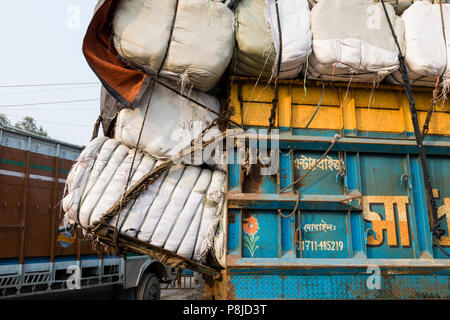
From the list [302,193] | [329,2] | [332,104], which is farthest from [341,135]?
[329,2]

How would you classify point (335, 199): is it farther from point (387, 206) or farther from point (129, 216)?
point (129, 216)

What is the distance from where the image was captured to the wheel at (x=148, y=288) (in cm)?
646

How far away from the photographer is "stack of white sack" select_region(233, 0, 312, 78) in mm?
3186

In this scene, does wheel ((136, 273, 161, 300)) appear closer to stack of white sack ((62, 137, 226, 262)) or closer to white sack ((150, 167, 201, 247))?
stack of white sack ((62, 137, 226, 262))

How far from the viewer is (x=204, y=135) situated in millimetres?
3432

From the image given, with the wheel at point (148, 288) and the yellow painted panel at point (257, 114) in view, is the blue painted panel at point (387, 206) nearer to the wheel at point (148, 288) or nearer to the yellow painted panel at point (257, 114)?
the yellow painted panel at point (257, 114)

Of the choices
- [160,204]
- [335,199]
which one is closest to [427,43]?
[335,199]

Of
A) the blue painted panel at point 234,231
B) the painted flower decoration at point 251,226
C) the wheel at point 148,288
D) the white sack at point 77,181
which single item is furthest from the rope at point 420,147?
the wheel at point 148,288

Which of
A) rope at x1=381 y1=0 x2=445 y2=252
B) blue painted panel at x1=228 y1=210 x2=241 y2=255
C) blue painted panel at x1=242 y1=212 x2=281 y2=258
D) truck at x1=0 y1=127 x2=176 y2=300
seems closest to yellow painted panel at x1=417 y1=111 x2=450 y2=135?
rope at x1=381 y1=0 x2=445 y2=252

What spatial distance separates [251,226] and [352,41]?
1869 millimetres

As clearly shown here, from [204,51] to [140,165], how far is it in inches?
45.5

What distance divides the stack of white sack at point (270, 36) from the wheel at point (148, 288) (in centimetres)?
465
